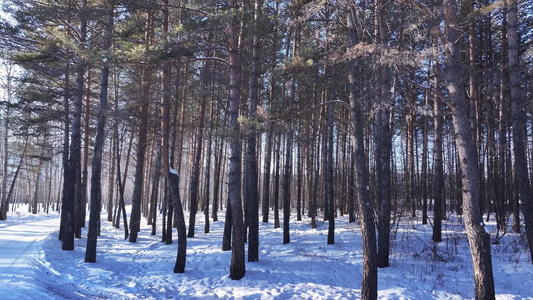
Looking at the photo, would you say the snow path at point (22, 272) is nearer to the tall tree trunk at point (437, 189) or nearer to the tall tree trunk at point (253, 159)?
the tall tree trunk at point (253, 159)

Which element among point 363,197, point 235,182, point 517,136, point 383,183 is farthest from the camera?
point 383,183

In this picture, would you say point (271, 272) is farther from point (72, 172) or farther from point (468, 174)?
point (72, 172)

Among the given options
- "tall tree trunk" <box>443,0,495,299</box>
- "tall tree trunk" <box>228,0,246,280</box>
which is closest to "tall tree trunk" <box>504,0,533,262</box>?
"tall tree trunk" <box>443,0,495,299</box>

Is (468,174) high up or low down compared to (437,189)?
up

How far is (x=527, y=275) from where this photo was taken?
26.2 feet

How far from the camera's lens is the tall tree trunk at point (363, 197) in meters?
6.54

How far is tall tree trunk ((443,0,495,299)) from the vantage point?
6074mm

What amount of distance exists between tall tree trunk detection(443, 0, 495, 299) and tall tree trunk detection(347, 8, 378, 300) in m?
1.75

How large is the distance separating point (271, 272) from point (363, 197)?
13.6ft

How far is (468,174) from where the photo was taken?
6.26 metres

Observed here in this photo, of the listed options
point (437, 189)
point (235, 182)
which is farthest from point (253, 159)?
point (437, 189)

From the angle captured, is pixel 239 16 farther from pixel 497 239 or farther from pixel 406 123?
pixel 406 123

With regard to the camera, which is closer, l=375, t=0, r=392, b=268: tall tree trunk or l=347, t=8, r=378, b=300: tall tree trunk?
l=347, t=8, r=378, b=300: tall tree trunk

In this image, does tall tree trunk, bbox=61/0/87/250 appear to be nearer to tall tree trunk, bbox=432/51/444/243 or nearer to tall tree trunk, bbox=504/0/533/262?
tall tree trunk, bbox=432/51/444/243
